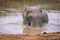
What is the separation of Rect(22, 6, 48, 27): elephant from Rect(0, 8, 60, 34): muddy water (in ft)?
0.12

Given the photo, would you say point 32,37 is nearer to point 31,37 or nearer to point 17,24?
point 31,37

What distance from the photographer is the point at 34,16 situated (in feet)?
4.66

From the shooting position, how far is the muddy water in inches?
55.2

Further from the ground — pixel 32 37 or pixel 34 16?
pixel 34 16

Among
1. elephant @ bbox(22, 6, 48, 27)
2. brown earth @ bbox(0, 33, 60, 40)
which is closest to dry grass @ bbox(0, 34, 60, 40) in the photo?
brown earth @ bbox(0, 33, 60, 40)

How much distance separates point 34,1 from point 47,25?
22 cm

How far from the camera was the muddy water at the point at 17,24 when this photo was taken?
1.40m

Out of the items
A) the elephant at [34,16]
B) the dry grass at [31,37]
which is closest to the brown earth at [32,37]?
the dry grass at [31,37]

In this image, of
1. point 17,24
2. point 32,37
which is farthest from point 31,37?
point 17,24

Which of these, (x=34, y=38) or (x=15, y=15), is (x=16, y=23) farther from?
(x=34, y=38)

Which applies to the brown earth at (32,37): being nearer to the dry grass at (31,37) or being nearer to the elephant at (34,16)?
the dry grass at (31,37)

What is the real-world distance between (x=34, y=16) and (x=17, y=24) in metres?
0.15

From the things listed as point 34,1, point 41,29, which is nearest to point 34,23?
point 41,29

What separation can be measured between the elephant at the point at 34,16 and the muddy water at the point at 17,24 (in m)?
0.04
